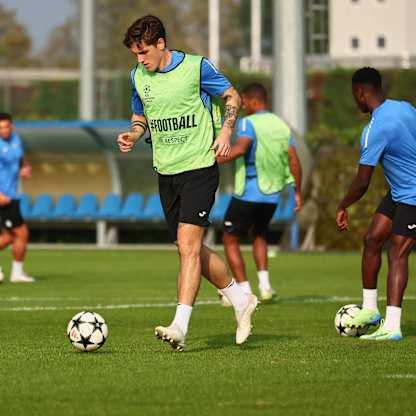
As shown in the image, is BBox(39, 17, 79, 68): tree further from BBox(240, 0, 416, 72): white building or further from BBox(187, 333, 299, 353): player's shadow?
BBox(187, 333, 299, 353): player's shadow

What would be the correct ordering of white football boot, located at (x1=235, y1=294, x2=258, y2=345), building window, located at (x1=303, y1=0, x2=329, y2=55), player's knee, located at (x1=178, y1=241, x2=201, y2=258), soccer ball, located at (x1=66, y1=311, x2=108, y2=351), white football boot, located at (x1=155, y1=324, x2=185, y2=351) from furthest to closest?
building window, located at (x1=303, y1=0, x2=329, y2=55)
white football boot, located at (x1=235, y1=294, x2=258, y2=345)
player's knee, located at (x1=178, y1=241, x2=201, y2=258)
soccer ball, located at (x1=66, y1=311, x2=108, y2=351)
white football boot, located at (x1=155, y1=324, x2=185, y2=351)

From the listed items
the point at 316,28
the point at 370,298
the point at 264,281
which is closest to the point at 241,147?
the point at 264,281

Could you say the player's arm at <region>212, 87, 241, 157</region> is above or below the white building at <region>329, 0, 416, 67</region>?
below

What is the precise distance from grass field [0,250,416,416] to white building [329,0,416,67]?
88.8m

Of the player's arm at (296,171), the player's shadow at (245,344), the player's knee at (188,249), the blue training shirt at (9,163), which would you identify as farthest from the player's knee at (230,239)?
the player's knee at (188,249)

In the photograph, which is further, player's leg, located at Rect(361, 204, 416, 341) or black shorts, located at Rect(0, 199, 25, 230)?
black shorts, located at Rect(0, 199, 25, 230)

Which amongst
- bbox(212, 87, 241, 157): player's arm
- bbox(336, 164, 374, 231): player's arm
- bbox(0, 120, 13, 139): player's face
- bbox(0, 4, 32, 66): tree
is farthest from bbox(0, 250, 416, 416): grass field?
bbox(0, 4, 32, 66): tree

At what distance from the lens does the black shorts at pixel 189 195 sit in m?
10.5

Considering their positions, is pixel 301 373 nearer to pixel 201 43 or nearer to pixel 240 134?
pixel 240 134

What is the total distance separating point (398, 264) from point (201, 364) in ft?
7.59

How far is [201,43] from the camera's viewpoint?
108625 mm

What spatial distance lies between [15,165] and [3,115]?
67 cm

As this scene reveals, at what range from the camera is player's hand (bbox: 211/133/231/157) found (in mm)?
10297

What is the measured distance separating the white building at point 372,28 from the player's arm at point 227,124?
92.5m
